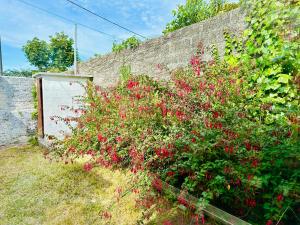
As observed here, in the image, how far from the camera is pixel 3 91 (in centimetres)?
803

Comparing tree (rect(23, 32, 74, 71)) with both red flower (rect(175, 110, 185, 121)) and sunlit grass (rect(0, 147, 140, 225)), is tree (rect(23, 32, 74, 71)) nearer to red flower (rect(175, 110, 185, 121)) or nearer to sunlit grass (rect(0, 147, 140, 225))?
sunlit grass (rect(0, 147, 140, 225))

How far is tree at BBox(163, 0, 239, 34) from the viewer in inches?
372

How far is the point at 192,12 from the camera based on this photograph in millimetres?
9688

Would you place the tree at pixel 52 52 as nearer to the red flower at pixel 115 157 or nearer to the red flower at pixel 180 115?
the red flower at pixel 115 157

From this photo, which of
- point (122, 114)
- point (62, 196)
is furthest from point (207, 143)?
point (62, 196)

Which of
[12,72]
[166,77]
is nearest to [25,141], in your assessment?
[166,77]

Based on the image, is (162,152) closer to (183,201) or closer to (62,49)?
(183,201)

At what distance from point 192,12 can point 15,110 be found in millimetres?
7961

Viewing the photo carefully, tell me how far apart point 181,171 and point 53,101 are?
5.82 metres

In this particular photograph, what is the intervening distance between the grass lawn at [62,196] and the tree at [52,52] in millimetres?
20843

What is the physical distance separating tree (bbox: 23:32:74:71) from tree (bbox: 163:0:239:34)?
55.5 ft

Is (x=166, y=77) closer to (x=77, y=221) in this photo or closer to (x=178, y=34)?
(x=178, y=34)

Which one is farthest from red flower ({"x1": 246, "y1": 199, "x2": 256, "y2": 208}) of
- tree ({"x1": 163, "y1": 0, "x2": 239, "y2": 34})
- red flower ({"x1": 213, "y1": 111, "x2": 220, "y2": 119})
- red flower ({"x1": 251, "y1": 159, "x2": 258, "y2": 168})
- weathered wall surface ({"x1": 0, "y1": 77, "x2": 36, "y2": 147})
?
tree ({"x1": 163, "y1": 0, "x2": 239, "y2": 34})

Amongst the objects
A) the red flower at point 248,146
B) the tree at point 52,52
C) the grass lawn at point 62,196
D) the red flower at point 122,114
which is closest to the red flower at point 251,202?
the red flower at point 248,146
